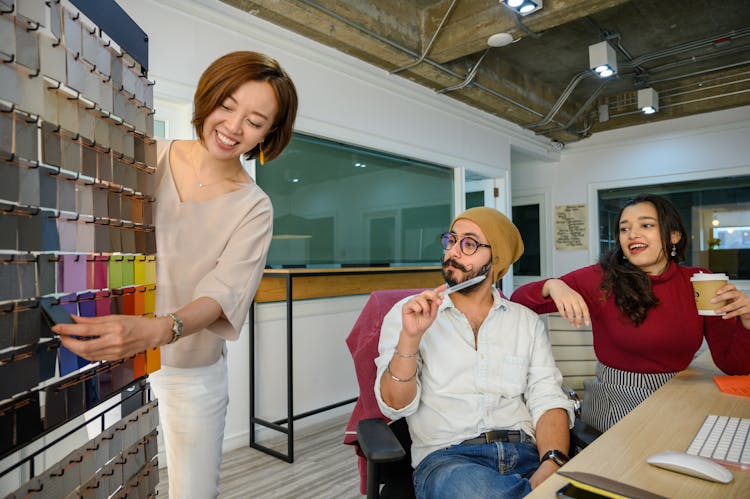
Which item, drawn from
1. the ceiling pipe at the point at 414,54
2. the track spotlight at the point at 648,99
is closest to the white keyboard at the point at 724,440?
the ceiling pipe at the point at 414,54

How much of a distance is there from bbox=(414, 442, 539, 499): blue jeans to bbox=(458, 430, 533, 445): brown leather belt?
0.02m

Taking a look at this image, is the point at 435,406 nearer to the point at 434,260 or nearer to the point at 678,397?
the point at 678,397

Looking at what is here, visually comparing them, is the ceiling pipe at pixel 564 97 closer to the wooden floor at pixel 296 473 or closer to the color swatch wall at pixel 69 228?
the wooden floor at pixel 296 473

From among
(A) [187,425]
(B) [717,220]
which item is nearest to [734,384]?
(A) [187,425]

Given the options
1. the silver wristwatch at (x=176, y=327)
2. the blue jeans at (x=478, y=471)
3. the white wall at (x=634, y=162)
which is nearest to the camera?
the silver wristwatch at (x=176, y=327)

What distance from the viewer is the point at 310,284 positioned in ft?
12.0

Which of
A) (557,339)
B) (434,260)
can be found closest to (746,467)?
(557,339)

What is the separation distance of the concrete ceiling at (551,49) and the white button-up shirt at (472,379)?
2.32m

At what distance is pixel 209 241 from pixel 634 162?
6351 millimetres

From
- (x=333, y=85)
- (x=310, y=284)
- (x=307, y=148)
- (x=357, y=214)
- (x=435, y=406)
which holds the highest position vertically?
(x=333, y=85)

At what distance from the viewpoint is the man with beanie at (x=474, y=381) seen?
4.49 ft

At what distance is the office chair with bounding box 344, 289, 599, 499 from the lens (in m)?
1.28

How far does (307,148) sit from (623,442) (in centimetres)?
302

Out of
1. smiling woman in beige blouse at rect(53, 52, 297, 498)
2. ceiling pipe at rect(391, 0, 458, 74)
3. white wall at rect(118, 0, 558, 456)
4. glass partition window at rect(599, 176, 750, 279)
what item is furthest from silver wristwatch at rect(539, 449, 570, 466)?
glass partition window at rect(599, 176, 750, 279)
